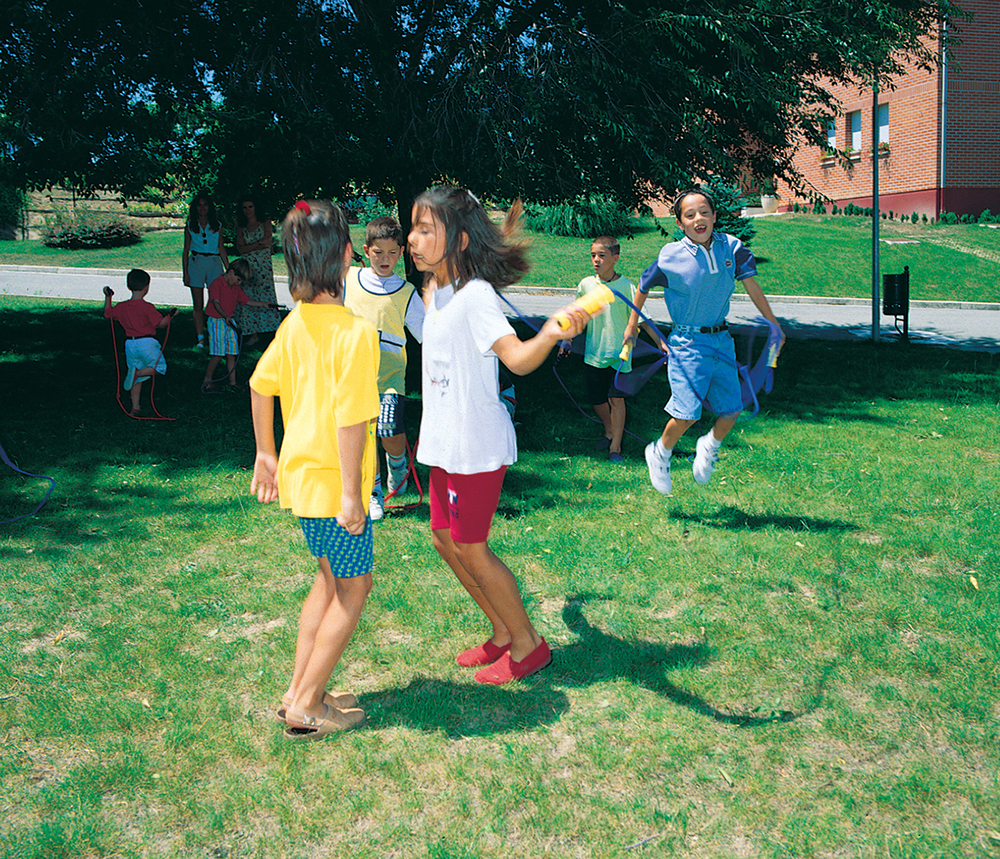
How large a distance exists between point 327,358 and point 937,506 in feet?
15.3

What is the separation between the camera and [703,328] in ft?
18.6

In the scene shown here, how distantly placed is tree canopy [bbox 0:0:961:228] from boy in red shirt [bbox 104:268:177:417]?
140 centimetres

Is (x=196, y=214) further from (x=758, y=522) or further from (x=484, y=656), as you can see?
(x=484, y=656)

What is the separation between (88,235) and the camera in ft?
103

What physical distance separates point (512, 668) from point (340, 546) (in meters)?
1.04

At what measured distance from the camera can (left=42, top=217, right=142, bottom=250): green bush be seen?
31.3 meters

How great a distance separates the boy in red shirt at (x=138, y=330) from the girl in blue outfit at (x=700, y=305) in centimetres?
523

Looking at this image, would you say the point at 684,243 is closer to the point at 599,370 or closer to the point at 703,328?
the point at 703,328

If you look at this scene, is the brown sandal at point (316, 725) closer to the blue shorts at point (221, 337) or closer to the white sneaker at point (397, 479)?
the white sneaker at point (397, 479)

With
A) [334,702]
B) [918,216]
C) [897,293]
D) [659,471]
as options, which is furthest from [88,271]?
[918,216]

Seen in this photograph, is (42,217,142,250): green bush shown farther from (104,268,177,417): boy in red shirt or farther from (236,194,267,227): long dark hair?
(104,268,177,417): boy in red shirt

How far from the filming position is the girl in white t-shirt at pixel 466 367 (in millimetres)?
3463

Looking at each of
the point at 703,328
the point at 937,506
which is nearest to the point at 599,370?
the point at 703,328

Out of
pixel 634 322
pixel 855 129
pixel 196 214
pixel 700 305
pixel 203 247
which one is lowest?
pixel 634 322
